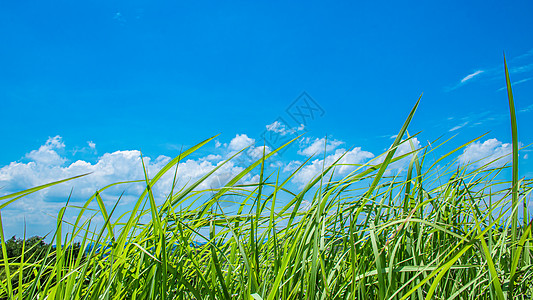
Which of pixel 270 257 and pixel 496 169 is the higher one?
pixel 496 169

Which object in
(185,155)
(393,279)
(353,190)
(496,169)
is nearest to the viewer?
(393,279)

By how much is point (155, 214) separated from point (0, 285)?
862 mm

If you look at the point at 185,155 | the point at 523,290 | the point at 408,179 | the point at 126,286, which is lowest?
the point at 523,290

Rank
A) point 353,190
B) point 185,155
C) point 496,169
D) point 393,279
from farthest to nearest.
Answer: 1. point 496,169
2. point 353,190
3. point 185,155
4. point 393,279

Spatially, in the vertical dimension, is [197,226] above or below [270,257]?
above

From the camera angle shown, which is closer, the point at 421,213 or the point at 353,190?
the point at 421,213

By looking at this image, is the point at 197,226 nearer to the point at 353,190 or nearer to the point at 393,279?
the point at 353,190

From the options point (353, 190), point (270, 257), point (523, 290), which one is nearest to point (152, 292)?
point (270, 257)

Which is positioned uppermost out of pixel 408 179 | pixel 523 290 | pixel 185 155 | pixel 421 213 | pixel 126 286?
pixel 185 155

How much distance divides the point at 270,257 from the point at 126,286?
1.88 feet

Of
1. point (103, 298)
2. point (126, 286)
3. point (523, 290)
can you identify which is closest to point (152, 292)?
point (103, 298)

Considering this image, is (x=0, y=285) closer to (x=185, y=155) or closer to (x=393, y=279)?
(x=185, y=155)

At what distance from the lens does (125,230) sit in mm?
1228

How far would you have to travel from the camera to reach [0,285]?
139 centimetres
